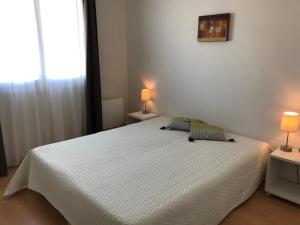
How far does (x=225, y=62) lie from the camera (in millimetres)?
2934

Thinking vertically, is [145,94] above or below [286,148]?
above

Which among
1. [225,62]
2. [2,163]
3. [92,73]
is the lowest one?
[2,163]

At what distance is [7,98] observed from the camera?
9.73 feet

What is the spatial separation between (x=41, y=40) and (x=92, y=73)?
81cm

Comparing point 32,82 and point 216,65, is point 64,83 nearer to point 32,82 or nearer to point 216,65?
point 32,82

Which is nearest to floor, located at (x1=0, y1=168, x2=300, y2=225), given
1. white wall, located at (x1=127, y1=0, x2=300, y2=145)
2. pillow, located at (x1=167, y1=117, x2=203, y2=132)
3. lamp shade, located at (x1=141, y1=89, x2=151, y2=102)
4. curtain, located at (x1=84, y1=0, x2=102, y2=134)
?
white wall, located at (x1=127, y1=0, x2=300, y2=145)

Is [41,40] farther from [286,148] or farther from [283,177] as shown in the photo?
[283,177]

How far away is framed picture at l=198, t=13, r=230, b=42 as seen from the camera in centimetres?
282

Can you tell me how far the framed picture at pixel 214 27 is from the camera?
9.26 ft

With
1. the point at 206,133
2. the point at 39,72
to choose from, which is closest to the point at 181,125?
the point at 206,133

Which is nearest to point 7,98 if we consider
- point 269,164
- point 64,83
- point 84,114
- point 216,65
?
point 64,83

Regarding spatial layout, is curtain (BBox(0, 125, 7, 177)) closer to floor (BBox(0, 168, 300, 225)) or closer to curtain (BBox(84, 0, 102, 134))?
floor (BBox(0, 168, 300, 225))

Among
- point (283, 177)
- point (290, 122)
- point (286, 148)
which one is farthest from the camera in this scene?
point (283, 177)

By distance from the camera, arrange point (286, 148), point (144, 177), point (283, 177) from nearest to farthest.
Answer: point (144, 177) → point (286, 148) → point (283, 177)
